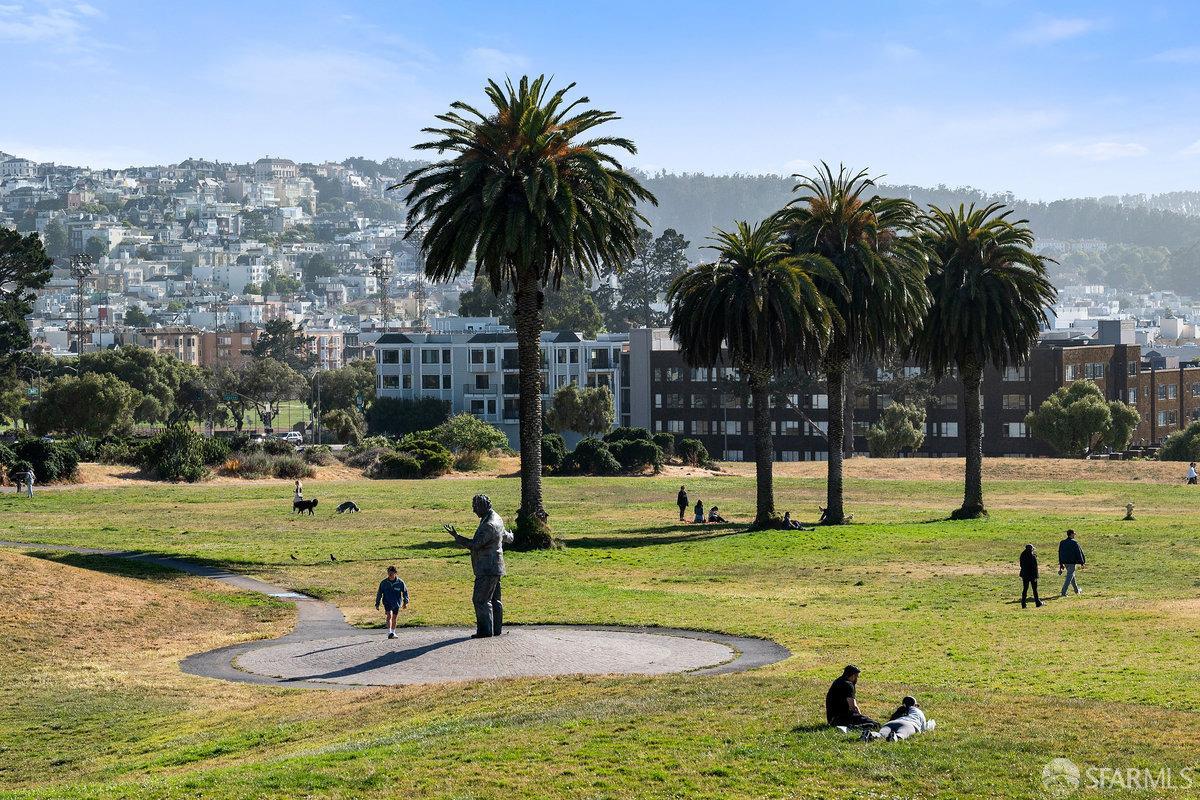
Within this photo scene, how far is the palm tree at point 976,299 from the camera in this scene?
217ft

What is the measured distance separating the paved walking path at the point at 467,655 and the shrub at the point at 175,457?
189ft

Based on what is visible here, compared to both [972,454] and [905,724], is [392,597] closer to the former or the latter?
[905,724]

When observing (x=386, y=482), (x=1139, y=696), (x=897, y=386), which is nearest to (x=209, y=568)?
(x=1139, y=696)

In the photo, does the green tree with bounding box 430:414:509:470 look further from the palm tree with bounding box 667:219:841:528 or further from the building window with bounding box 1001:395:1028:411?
the building window with bounding box 1001:395:1028:411

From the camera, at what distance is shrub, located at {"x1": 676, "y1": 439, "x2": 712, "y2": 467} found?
116m

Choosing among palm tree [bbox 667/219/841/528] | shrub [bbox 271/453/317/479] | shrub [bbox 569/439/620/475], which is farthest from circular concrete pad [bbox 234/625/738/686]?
shrub [bbox 569/439/620/475]

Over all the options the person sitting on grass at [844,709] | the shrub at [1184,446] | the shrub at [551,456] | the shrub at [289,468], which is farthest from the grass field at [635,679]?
the shrub at [1184,446]

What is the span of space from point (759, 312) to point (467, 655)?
33.6 metres

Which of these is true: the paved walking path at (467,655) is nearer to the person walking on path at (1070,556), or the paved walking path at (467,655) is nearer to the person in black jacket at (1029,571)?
the person in black jacket at (1029,571)

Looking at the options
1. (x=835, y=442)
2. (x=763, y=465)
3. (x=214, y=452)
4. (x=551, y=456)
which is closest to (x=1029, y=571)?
(x=763, y=465)

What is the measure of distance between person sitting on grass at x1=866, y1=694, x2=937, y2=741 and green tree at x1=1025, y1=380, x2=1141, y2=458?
354ft

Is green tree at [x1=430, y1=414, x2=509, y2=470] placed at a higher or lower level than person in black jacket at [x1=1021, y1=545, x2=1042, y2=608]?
higher

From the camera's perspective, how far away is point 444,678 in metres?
28.0

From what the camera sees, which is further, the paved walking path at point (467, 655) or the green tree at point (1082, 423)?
the green tree at point (1082, 423)
